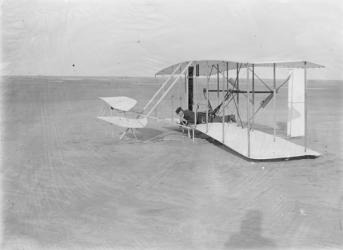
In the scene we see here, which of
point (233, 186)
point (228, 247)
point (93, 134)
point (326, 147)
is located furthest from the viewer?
point (93, 134)

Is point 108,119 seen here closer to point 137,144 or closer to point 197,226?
point 137,144

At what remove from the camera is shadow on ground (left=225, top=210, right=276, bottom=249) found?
6.01m

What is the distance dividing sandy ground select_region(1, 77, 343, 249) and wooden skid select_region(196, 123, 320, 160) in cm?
26

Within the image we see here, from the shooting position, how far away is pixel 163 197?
27.1 feet

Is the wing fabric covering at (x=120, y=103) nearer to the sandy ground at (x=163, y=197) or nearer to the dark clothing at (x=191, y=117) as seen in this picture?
the sandy ground at (x=163, y=197)

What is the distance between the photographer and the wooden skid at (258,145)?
11336mm

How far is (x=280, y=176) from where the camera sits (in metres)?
9.81

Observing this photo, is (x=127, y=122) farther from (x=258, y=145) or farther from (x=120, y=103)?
(x=258, y=145)

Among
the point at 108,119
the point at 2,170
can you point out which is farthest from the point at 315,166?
the point at 2,170

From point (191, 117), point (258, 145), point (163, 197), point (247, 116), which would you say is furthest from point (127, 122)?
point (163, 197)

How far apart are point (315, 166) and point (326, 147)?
10.2ft

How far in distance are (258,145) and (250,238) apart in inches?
249

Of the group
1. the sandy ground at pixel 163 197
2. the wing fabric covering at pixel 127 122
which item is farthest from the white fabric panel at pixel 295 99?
the wing fabric covering at pixel 127 122

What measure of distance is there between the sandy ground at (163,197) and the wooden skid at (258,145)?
0.84ft
